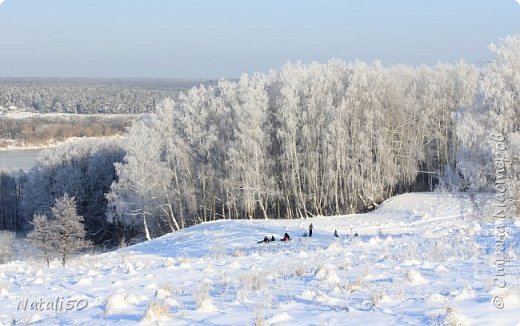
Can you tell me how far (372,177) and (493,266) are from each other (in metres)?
27.8

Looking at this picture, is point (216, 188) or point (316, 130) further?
point (216, 188)

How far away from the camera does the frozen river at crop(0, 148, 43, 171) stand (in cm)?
8519

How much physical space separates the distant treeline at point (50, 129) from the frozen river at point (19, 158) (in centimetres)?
428

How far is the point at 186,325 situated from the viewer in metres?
5.84

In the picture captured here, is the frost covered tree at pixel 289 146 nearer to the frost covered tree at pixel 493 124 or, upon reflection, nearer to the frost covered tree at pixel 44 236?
the frost covered tree at pixel 44 236

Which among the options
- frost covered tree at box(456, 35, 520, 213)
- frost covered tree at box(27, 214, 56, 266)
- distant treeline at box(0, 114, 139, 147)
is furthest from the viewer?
distant treeline at box(0, 114, 139, 147)

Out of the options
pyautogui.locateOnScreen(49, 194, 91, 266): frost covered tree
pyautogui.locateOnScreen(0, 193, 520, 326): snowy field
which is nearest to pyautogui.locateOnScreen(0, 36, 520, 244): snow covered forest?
pyautogui.locateOnScreen(49, 194, 91, 266): frost covered tree

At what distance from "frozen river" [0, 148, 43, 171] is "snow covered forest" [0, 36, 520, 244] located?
5075 cm

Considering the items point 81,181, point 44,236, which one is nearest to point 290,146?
point 44,236

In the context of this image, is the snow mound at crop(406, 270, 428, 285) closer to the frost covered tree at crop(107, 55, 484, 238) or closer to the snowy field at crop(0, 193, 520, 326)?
the snowy field at crop(0, 193, 520, 326)

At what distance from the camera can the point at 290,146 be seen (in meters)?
36.6

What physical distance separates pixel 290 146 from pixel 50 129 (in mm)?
92120

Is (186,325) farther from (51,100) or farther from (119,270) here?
(51,100)

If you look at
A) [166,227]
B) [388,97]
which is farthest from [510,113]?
[166,227]
